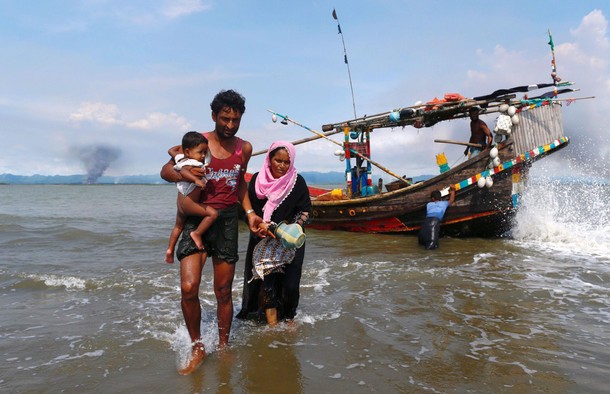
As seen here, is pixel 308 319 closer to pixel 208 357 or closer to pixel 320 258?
pixel 208 357

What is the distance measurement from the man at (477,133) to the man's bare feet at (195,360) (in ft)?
25.6

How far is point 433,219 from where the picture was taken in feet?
28.4

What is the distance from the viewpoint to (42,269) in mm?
6918

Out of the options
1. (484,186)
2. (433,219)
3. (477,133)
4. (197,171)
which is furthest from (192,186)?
(477,133)

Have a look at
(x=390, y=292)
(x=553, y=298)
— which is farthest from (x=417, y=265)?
(x=553, y=298)

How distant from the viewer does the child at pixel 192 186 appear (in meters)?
2.83

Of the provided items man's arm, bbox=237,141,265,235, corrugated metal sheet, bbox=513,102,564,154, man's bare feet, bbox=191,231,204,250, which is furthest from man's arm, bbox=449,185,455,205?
man's bare feet, bbox=191,231,204,250

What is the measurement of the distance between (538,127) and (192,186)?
8.18 meters

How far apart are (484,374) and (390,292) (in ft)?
7.58

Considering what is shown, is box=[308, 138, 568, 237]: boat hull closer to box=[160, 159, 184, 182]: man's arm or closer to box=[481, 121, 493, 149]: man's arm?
box=[481, 121, 493, 149]: man's arm

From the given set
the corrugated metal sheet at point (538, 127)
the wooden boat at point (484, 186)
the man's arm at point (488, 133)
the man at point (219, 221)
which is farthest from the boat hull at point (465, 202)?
the man at point (219, 221)

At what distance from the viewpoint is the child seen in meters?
2.83

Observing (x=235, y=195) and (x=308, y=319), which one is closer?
(x=235, y=195)

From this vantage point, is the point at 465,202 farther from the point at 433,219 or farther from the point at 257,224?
the point at 257,224
